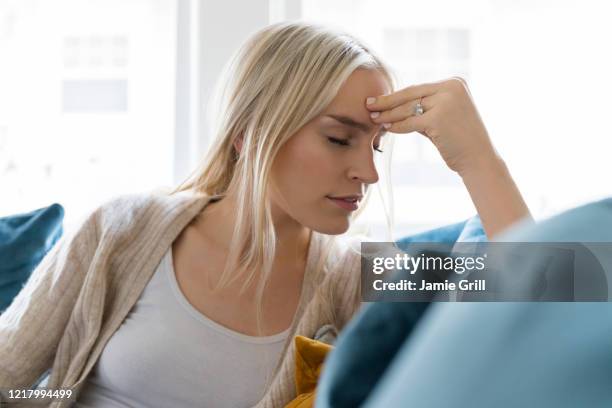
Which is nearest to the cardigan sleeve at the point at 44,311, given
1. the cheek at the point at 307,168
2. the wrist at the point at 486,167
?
the cheek at the point at 307,168

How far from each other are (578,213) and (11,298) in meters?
1.55

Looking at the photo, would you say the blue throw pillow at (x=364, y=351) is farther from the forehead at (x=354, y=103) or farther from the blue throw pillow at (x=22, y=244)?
the blue throw pillow at (x=22, y=244)

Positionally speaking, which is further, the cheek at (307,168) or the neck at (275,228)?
the neck at (275,228)

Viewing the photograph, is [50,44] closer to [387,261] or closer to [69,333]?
[69,333]

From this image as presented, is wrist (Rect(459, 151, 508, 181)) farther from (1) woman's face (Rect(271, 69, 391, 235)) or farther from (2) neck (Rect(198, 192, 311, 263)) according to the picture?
(2) neck (Rect(198, 192, 311, 263))

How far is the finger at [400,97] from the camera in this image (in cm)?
147

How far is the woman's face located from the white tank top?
250 mm

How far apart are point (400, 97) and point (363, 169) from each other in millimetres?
152

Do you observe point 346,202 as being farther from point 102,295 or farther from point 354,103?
point 102,295

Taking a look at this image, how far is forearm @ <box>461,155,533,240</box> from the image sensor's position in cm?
138

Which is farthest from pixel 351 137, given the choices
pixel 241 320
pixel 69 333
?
pixel 69 333

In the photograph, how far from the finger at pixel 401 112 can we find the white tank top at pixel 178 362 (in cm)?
45

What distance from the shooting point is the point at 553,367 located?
36cm

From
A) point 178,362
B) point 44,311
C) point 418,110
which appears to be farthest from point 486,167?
point 44,311
